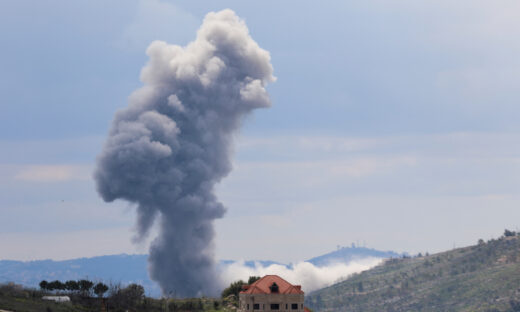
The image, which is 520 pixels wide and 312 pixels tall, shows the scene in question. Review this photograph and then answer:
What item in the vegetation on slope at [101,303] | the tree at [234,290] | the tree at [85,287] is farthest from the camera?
the tree at [234,290]

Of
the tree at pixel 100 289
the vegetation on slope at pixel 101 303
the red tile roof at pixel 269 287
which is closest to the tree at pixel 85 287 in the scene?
the vegetation on slope at pixel 101 303

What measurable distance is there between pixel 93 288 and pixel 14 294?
57.3ft

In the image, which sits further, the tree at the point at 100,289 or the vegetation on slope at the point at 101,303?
the tree at the point at 100,289

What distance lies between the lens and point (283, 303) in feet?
495

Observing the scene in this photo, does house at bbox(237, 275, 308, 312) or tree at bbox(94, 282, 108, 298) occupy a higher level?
tree at bbox(94, 282, 108, 298)

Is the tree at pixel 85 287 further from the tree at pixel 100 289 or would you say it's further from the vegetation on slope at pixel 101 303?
the tree at pixel 100 289

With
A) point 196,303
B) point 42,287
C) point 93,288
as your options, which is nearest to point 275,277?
Answer: point 196,303

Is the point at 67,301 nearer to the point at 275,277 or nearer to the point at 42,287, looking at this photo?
the point at 42,287

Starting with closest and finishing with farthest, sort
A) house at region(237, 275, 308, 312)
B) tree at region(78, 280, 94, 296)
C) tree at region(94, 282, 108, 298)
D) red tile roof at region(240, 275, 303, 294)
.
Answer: house at region(237, 275, 308, 312) → red tile roof at region(240, 275, 303, 294) → tree at region(94, 282, 108, 298) → tree at region(78, 280, 94, 296)

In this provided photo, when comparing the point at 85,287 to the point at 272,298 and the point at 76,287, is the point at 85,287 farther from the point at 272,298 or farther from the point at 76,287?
the point at 272,298

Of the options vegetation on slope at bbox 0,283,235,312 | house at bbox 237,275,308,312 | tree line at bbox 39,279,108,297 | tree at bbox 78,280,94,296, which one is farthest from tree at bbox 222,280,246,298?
tree at bbox 78,280,94,296

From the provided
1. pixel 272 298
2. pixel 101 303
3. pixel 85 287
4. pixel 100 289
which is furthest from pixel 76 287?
pixel 272 298

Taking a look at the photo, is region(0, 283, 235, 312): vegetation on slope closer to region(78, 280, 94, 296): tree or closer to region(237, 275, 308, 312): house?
region(78, 280, 94, 296): tree

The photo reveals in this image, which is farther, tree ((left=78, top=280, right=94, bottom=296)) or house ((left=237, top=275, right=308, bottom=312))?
tree ((left=78, top=280, right=94, bottom=296))
